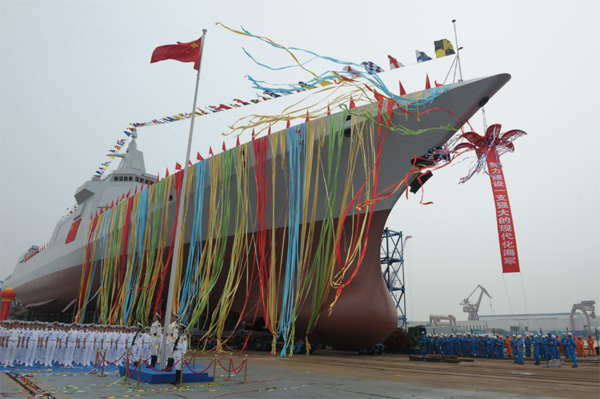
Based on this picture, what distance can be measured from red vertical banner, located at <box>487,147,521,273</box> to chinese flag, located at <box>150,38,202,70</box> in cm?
644

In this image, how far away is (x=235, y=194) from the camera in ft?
36.6

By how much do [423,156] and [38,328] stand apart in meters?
9.40

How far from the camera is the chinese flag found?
24.7 ft

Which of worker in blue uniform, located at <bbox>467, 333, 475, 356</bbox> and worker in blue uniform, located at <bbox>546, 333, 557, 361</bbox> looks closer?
worker in blue uniform, located at <bbox>546, 333, 557, 361</bbox>

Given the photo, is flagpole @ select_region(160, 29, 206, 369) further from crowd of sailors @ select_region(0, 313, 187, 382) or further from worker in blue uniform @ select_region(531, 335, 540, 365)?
worker in blue uniform @ select_region(531, 335, 540, 365)

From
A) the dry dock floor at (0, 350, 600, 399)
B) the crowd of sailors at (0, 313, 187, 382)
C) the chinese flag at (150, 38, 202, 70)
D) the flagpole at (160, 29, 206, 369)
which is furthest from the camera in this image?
the crowd of sailors at (0, 313, 187, 382)

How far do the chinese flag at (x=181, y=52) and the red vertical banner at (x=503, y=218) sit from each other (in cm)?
644

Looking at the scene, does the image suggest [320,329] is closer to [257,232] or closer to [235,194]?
[257,232]

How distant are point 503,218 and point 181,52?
23.8ft

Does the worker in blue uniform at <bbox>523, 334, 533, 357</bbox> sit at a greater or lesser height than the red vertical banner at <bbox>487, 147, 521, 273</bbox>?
lesser

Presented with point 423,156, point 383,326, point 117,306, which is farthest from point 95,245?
point 423,156

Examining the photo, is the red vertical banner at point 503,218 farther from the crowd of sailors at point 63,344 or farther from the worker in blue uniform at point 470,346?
the worker in blue uniform at point 470,346

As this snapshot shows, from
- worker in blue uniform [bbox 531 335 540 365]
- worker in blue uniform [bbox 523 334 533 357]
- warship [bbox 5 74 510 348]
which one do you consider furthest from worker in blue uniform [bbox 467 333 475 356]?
warship [bbox 5 74 510 348]

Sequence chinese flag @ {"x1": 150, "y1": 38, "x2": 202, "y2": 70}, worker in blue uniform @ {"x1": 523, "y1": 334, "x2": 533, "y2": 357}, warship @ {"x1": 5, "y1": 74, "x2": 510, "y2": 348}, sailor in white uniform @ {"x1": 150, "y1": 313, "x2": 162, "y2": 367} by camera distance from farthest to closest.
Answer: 1. worker in blue uniform @ {"x1": 523, "y1": 334, "x2": 533, "y2": 357}
2. warship @ {"x1": 5, "y1": 74, "x2": 510, "y2": 348}
3. chinese flag @ {"x1": 150, "y1": 38, "x2": 202, "y2": 70}
4. sailor in white uniform @ {"x1": 150, "y1": 313, "x2": 162, "y2": 367}
